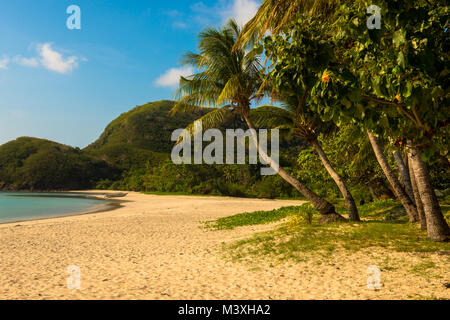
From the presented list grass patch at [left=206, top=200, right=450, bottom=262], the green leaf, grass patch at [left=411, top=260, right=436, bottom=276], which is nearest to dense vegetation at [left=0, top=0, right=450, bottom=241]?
the green leaf

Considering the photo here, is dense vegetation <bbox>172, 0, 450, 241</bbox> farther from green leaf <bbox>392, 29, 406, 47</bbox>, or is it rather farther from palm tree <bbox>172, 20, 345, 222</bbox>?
palm tree <bbox>172, 20, 345, 222</bbox>

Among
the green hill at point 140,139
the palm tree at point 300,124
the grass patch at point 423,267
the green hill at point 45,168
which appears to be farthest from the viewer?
the green hill at point 140,139

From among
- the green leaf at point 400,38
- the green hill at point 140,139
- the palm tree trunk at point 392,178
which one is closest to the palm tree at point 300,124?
the palm tree trunk at point 392,178

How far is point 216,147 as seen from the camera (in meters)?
55.6

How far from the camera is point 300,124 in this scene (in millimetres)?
9500

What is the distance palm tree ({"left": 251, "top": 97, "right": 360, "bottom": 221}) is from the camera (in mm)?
9062

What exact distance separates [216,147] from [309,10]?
48.6 meters

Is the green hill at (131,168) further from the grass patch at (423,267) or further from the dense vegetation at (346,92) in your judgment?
the grass patch at (423,267)

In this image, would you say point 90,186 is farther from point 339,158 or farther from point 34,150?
point 339,158

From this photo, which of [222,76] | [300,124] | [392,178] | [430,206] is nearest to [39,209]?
[222,76]

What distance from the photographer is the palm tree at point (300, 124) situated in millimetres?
9062

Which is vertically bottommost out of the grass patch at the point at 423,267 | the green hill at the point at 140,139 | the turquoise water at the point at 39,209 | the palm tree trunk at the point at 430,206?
the turquoise water at the point at 39,209

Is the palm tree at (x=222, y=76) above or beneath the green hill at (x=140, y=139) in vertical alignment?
beneath
